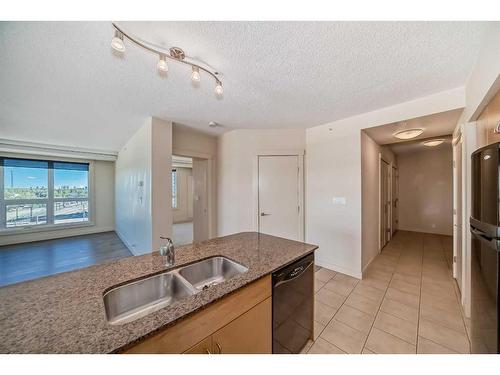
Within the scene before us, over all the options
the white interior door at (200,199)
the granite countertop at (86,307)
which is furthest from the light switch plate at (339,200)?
the white interior door at (200,199)

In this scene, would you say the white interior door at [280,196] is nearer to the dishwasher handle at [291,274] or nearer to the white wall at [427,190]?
the dishwasher handle at [291,274]

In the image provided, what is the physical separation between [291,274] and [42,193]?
6.97m

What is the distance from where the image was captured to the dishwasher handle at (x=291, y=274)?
1.21 meters

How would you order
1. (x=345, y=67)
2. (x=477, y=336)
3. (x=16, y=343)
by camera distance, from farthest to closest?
(x=345, y=67) → (x=477, y=336) → (x=16, y=343)

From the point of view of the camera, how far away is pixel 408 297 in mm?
2199

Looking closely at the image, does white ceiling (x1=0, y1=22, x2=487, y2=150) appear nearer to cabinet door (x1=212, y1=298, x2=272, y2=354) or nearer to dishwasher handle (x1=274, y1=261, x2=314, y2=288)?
dishwasher handle (x1=274, y1=261, x2=314, y2=288)

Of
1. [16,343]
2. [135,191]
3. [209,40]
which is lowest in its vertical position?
[16,343]

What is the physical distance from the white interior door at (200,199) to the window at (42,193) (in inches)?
159

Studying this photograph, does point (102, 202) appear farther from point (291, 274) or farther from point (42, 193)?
point (291, 274)

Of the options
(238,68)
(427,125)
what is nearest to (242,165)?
(238,68)

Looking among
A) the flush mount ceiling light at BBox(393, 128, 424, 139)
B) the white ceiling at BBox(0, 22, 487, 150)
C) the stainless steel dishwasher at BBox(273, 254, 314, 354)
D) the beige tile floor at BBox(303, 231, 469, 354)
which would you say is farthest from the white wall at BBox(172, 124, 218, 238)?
the flush mount ceiling light at BBox(393, 128, 424, 139)

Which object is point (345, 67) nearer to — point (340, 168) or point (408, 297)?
point (340, 168)
